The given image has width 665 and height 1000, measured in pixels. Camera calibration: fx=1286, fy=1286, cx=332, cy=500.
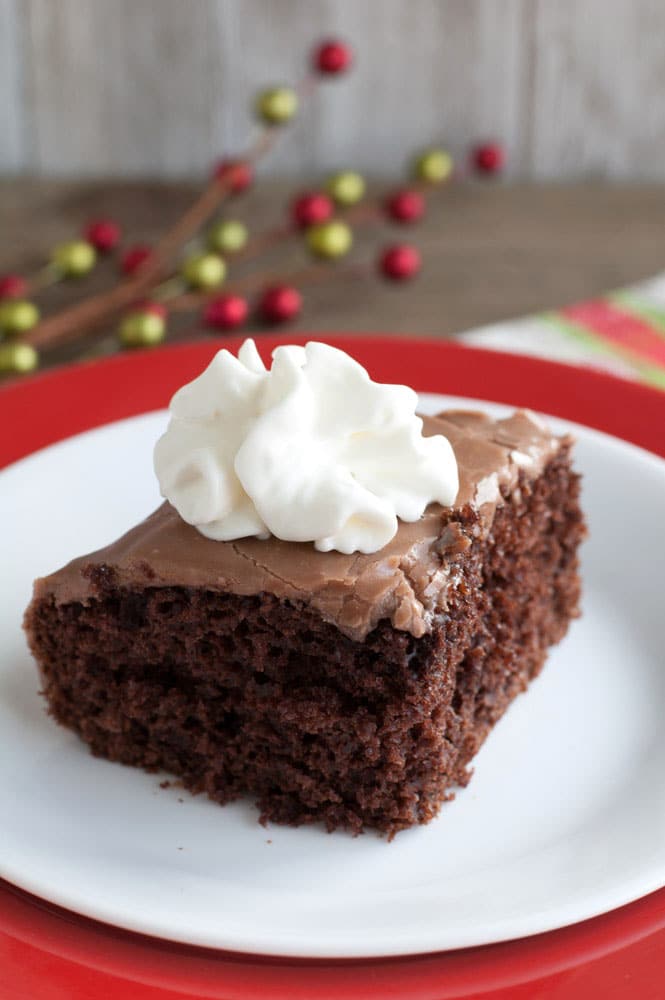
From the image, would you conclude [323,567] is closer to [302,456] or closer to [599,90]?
[302,456]

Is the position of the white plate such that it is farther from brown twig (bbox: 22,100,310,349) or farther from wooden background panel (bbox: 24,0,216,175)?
wooden background panel (bbox: 24,0,216,175)

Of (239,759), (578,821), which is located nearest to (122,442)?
(239,759)

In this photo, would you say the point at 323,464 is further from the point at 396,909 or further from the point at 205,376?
the point at 396,909

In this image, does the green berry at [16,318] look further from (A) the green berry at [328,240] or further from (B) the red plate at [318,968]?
(B) the red plate at [318,968]

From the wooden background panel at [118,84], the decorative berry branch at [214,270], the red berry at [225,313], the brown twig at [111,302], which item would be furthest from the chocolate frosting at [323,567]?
the wooden background panel at [118,84]

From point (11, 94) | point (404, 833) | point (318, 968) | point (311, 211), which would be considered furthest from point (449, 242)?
point (318, 968)
